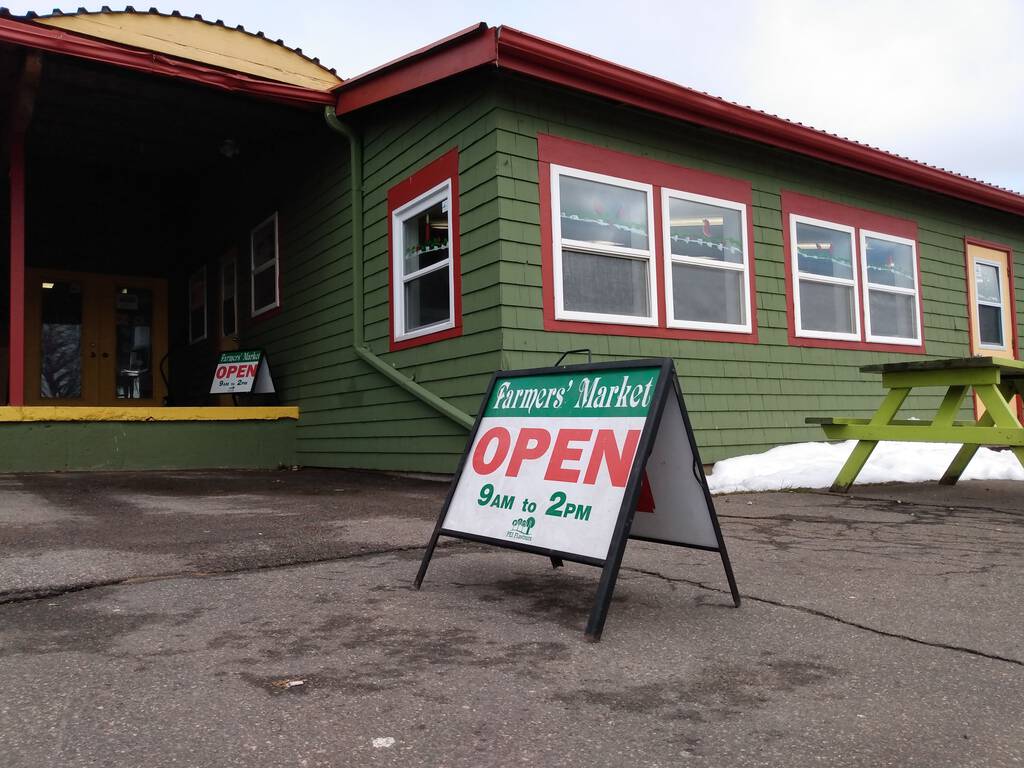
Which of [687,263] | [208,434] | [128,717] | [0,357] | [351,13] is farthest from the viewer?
[351,13]

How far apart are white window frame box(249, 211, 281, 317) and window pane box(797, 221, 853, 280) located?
6173mm

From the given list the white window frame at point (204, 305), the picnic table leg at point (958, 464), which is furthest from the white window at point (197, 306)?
the picnic table leg at point (958, 464)

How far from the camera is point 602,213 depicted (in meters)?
7.22

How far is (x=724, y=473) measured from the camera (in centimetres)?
693

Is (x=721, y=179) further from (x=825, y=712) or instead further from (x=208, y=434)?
(x=825, y=712)

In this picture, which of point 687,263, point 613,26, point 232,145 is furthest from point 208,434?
point 613,26

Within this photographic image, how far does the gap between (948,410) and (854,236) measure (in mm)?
4243

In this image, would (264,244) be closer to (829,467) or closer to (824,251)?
(824,251)

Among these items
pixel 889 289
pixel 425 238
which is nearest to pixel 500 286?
pixel 425 238

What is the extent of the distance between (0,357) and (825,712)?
13.5 meters

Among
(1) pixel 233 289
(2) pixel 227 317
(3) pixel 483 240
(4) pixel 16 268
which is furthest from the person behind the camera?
(2) pixel 227 317

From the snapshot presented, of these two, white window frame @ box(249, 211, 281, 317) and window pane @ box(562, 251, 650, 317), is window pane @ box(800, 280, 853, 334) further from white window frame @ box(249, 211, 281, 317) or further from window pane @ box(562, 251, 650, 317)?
white window frame @ box(249, 211, 281, 317)

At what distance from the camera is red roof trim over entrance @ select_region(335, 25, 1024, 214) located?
6.31m

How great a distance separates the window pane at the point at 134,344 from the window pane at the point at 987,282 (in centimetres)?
1232
